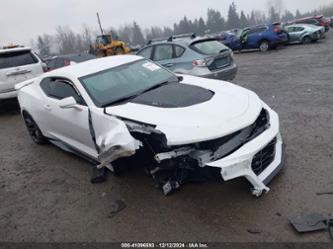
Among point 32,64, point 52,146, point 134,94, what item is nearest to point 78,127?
point 134,94

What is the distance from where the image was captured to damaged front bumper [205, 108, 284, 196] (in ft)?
9.33

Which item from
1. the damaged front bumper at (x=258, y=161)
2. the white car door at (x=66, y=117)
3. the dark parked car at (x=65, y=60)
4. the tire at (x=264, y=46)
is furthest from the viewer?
the tire at (x=264, y=46)

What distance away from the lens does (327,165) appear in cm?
364

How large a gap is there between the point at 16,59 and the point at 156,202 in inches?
263

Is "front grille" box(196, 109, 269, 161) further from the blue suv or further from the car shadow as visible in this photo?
the blue suv

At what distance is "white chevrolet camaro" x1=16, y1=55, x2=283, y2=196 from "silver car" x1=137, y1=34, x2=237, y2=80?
2.62m

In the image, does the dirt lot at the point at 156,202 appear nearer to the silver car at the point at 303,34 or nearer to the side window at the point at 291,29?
the silver car at the point at 303,34

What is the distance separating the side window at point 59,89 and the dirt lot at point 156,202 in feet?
3.52

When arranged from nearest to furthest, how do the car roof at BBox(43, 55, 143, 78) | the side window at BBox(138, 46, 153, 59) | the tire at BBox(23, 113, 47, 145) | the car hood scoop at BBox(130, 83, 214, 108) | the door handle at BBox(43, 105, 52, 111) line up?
the car hood scoop at BBox(130, 83, 214, 108) < the car roof at BBox(43, 55, 143, 78) < the door handle at BBox(43, 105, 52, 111) < the tire at BBox(23, 113, 47, 145) < the side window at BBox(138, 46, 153, 59)

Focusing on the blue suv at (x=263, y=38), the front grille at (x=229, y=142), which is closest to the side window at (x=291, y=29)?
the blue suv at (x=263, y=38)

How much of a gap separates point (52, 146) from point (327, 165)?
4525mm

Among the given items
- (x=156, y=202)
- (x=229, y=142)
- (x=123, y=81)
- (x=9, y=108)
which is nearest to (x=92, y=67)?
(x=123, y=81)

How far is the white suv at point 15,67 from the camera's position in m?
7.75

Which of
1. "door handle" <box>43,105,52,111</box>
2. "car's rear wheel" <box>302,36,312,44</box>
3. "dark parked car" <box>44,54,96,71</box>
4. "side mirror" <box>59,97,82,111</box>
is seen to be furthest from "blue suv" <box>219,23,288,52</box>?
"side mirror" <box>59,97,82,111</box>
